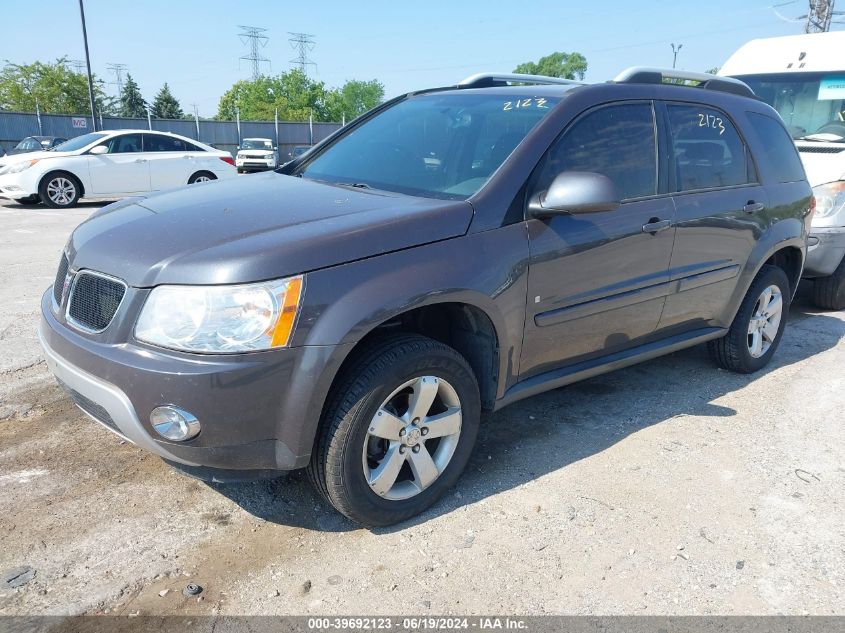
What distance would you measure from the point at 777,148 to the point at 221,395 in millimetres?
3999

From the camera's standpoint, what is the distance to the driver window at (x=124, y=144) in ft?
40.9

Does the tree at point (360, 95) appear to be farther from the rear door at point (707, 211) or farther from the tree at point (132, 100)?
the rear door at point (707, 211)

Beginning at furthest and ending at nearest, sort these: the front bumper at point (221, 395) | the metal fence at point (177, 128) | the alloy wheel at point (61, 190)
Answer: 1. the metal fence at point (177, 128)
2. the alloy wheel at point (61, 190)
3. the front bumper at point (221, 395)

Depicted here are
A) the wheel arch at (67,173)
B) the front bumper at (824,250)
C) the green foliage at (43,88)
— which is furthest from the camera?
the green foliage at (43,88)

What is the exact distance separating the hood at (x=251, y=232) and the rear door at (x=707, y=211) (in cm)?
156

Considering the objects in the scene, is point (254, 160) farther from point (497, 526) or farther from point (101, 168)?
point (497, 526)

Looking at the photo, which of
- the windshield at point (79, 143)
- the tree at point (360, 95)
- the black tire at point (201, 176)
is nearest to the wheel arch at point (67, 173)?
the windshield at point (79, 143)

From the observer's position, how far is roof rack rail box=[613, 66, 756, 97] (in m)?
3.64

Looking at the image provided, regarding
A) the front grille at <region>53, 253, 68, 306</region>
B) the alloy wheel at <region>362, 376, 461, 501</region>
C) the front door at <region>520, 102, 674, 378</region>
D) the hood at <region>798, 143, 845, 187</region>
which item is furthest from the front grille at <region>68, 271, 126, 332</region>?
the hood at <region>798, 143, 845, 187</region>

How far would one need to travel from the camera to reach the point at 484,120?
3393 mm

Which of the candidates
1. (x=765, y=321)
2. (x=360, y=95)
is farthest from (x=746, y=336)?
(x=360, y=95)

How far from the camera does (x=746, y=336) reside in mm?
4426

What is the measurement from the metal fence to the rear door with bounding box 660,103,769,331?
78.1 ft

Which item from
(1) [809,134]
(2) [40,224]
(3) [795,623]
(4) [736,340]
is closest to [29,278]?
(2) [40,224]
